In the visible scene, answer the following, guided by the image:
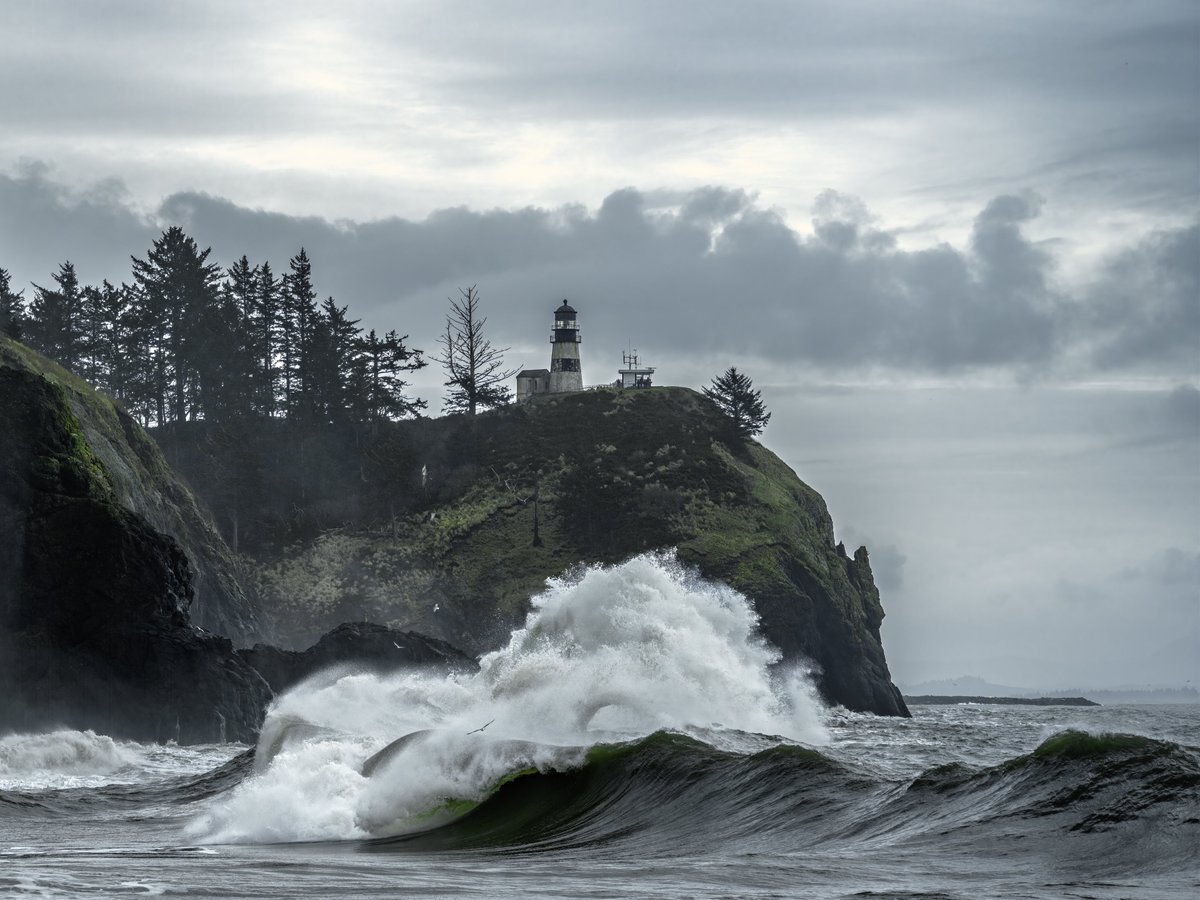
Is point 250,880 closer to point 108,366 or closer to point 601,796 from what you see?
point 601,796

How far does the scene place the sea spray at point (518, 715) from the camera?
1920 centimetres

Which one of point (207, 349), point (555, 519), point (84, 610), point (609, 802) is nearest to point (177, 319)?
point (207, 349)

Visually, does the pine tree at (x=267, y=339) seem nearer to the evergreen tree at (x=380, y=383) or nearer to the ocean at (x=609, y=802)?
the evergreen tree at (x=380, y=383)

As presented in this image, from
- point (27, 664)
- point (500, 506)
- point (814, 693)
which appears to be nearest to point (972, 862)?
point (27, 664)

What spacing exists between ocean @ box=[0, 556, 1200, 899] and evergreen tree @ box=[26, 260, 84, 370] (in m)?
59.8

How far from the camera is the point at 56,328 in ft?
293

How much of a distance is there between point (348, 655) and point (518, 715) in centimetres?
3050

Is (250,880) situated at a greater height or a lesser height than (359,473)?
lesser

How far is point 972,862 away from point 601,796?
8403 mm

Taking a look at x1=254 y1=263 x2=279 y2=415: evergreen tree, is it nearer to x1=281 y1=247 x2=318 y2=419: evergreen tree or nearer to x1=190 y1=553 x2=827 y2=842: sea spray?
x1=281 y1=247 x2=318 y2=419: evergreen tree

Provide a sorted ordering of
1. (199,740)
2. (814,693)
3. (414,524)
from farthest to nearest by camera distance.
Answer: (414,524) < (814,693) < (199,740)

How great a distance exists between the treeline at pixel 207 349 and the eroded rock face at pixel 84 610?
4811 cm

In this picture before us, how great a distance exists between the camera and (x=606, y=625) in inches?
1329

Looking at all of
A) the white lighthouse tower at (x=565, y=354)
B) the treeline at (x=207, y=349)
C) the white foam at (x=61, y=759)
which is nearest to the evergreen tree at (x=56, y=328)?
the treeline at (x=207, y=349)
